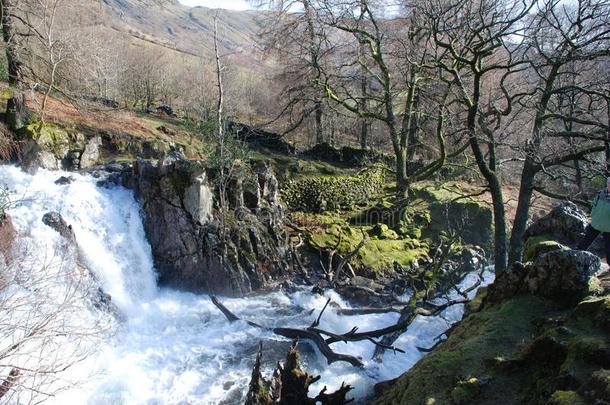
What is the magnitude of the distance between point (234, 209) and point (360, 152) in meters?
11.0

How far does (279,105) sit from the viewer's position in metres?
26.0

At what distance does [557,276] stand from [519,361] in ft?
4.55

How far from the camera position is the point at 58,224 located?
1030 centimetres

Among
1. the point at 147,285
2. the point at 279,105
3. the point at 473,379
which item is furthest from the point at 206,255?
the point at 279,105

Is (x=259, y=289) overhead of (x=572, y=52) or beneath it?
beneath

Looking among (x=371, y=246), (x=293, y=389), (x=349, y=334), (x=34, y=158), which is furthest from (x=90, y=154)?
(x=293, y=389)

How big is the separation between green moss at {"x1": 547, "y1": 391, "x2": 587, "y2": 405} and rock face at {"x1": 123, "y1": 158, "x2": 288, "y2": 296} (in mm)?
9507

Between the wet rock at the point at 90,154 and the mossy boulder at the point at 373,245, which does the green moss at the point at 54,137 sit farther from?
the mossy boulder at the point at 373,245

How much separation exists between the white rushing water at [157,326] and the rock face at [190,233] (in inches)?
14.5

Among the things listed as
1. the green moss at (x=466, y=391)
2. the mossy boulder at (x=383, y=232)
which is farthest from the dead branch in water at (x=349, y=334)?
the mossy boulder at (x=383, y=232)

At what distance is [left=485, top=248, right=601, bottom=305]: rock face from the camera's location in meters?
4.91

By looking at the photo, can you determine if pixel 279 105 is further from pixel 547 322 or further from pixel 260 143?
pixel 547 322

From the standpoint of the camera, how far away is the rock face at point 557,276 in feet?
16.1

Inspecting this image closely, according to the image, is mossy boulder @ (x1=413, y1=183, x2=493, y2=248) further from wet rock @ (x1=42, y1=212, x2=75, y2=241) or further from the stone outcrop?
the stone outcrop
